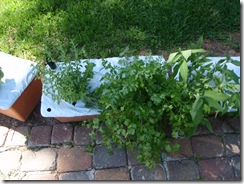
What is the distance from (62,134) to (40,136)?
17cm

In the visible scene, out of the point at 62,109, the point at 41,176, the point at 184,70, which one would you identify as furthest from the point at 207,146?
the point at 41,176

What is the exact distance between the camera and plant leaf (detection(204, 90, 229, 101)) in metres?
1.50

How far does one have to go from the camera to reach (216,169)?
192cm

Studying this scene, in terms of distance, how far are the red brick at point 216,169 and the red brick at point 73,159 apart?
2.59 ft

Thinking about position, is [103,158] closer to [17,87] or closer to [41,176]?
[41,176]

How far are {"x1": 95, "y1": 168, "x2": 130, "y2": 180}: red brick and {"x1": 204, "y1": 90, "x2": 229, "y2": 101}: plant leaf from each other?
2.62 feet

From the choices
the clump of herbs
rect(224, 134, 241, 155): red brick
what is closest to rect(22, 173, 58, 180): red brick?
the clump of herbs

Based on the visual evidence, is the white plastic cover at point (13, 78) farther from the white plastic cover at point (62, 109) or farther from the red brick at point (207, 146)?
the red brick at point (207, 146)

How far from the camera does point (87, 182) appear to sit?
193 cm

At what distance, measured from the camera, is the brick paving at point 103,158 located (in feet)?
6.31

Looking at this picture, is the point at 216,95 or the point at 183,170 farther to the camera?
the point at 183,170

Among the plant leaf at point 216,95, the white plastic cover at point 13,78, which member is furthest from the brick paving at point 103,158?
the plant leaf at point 216,95

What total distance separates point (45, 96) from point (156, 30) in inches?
48.3

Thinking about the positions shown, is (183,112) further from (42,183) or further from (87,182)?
(42,183)
